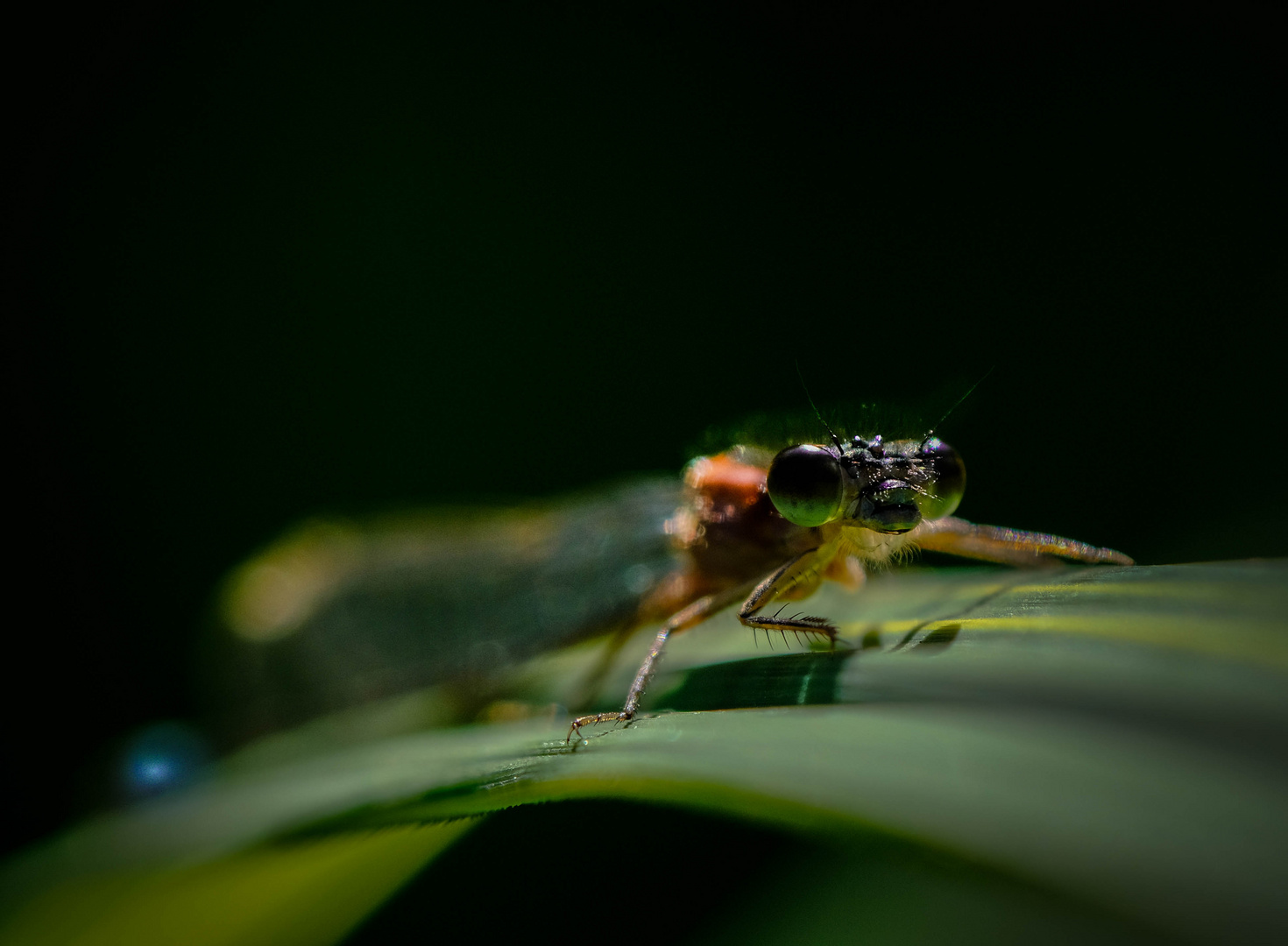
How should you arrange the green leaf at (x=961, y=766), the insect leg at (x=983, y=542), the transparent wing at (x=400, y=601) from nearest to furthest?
the green leaf at (x=961, y=766), the insect leg at (x=983, y=542), the transparent wing at (x=400, y=601)

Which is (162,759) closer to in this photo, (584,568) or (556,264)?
(584,568)

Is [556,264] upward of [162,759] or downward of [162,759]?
upward

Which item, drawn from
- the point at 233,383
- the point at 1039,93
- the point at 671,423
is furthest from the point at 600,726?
the point at 1039,93

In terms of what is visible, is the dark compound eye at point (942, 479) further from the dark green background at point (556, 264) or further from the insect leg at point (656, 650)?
the dark green background at point (556, 264)

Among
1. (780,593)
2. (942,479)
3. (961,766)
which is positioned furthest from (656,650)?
(961,766)

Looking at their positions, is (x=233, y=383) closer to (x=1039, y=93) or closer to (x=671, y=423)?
(x=671, y=423)

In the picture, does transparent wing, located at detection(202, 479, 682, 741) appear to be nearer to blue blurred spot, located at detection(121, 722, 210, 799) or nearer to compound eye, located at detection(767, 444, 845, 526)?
blue blurred spot, located at detection(121, 722, 210, 799)

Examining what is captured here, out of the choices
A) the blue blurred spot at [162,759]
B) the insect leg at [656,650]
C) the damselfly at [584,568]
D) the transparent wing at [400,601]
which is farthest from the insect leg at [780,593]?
the blue blurred spot at [162,759]
